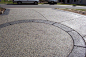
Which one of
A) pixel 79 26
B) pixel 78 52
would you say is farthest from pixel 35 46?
pixel 79 26

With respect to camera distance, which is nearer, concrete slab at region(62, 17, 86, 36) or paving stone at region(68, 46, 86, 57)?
paving stone at region(68, 46, 86, 57)

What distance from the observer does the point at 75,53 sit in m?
1.98

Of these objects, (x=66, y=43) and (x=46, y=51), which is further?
(x=66, y=43)

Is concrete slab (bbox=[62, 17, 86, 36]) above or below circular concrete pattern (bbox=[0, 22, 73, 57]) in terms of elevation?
above

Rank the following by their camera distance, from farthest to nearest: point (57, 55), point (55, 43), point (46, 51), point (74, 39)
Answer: point (74, 39) → point (55, 43) → point (46, 51) → point (57, 55)

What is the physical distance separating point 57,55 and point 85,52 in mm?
720

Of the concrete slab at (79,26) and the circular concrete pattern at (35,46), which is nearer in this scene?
the circular concrete pattern at (35,46)

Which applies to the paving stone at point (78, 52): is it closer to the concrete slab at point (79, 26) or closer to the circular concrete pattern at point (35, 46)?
the circular concrete pattern at point (35, 46)

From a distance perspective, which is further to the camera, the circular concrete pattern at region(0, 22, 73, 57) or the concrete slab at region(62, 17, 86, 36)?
the concrete slab at region(62, 17, 86, 36)

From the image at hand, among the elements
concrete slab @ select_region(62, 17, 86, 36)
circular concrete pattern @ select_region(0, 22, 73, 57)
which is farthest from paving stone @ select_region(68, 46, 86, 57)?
concrete slab @ select_region(62, 17, 86, 36)

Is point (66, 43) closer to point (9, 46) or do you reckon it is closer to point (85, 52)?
point (85, 52)

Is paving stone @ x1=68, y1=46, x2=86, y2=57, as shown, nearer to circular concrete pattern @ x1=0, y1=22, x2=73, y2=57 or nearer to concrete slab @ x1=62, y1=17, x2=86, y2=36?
circular concrete pattern @ x1=0, y1=22, x2=73, y2=57

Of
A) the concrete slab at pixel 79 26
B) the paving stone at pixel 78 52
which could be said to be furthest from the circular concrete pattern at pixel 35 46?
the concrete slab at pixel 79 26

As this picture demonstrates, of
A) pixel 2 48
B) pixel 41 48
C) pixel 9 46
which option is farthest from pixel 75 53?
pixel 2 48
